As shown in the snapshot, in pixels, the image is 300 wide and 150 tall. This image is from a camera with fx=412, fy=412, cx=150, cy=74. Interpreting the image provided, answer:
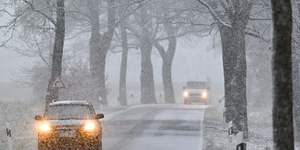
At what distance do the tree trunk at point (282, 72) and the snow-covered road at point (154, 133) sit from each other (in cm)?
411

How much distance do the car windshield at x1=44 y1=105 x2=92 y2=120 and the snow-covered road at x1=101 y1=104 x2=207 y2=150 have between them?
193 centimetres

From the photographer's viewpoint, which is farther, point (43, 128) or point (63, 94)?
point (63, 94)

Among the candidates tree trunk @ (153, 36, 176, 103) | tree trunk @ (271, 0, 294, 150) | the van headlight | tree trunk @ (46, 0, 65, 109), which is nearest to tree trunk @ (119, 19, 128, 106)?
tree trunk @ (153, 36, 176, 103)

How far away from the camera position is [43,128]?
996cm

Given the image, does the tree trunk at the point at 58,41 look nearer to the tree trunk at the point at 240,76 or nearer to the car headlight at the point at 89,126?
the tree trunk at the point at 240,76

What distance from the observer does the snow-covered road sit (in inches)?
493

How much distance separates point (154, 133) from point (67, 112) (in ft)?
18.5

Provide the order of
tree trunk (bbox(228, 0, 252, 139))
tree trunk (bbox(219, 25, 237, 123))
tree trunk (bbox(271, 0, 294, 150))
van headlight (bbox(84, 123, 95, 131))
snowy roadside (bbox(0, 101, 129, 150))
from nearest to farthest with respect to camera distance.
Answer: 1. tree trunk (bbox(271, 0, 294, 150))
2. van headlight (bbox(84, 123, 95, 131))
3. snowy roadside (bbox(0, 101, 129, 150))
4. tree trunk (bbox(228, 0, 252, 139))
5. tree trunk (bbox(219, 25, 237, 123))

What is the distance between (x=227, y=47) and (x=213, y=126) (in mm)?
→ 3871

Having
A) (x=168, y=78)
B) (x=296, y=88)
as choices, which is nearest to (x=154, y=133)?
(x=296, y=88)

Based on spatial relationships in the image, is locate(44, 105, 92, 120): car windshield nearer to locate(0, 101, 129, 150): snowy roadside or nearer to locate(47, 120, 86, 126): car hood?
locate(47, 120, 86, 126): car hood

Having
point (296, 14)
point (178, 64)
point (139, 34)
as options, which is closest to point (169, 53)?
point (139, 34)

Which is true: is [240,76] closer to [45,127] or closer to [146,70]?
[45,127]

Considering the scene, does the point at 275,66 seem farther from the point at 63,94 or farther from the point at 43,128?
the point at 63,94
